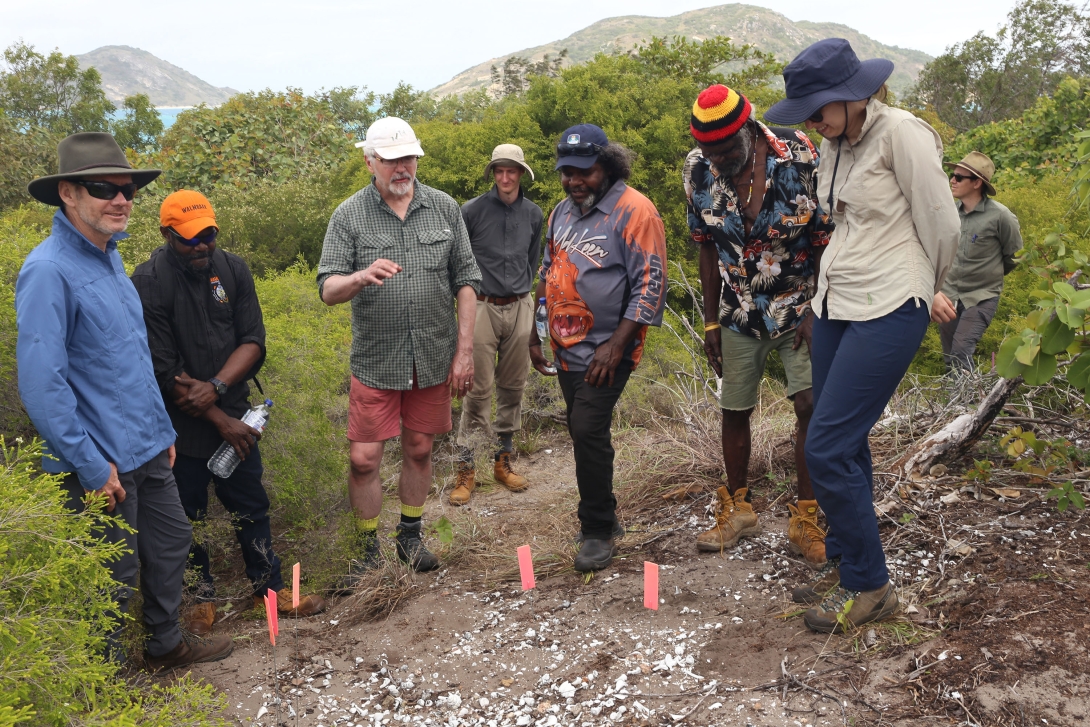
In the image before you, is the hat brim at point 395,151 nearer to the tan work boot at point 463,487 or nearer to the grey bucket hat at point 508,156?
the grey bucket hat at point 508,156

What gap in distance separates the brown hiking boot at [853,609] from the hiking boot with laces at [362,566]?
91.2 inches

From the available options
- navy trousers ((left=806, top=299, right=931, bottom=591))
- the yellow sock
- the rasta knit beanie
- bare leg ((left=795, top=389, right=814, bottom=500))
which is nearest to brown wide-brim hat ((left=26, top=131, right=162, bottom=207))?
the yellow sock

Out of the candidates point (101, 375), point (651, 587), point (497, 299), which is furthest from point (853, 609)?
point (497, 299)

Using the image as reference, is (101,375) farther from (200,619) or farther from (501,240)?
(501,240)

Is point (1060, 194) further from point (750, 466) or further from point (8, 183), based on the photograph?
point (8, 183)

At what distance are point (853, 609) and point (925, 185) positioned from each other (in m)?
1.60

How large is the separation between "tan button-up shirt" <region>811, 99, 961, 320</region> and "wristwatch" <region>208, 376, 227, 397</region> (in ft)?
9.06

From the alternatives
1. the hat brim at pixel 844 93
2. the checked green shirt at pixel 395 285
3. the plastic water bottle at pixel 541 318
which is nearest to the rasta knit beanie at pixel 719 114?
the hat brim at pixel 844 93

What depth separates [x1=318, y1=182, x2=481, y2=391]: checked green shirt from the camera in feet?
14.4

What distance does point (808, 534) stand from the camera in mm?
4043

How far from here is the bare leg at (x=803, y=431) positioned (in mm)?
3998

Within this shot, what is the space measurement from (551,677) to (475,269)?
7.26 ft

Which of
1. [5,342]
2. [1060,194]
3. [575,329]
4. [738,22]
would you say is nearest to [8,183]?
[5,342]

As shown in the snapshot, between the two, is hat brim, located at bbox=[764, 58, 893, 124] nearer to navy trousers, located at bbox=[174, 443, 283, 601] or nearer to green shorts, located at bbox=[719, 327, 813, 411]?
green shorts, located at bbox=[719, 327, 813, 411]
